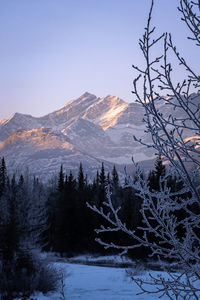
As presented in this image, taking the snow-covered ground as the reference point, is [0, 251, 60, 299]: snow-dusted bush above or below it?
above

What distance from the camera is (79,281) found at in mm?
16375

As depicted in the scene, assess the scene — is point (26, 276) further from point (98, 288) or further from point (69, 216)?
point (69, 216)

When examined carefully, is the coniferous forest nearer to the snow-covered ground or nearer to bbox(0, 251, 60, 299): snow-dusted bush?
bbox(0, 251, 60, 299): snow-dusted bush

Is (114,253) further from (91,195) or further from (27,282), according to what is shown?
(27,282)

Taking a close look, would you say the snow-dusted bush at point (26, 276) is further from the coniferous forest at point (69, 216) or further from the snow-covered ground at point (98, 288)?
the coniferous forest at point (69, 216)

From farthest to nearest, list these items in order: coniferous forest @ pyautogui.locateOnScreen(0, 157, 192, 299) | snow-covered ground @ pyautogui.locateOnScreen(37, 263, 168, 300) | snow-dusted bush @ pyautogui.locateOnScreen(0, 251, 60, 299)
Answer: coniferous forest @ pyautogui.locateOnScreen(0, 157, 192, 299) < snow-dusted bush @ pyautogui.locateOnScreen(0, 251, 60, 299) < snow-covered ground @ pyautogui.locateOnScreen(37, 263, 168, 300)

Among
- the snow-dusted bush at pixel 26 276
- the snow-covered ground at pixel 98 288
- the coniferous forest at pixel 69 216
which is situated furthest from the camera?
the coniferous forest at pixel 69 216

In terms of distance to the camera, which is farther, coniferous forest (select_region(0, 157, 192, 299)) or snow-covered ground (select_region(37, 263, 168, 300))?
coniferous forest (select_region(0, 157, 192, 299))

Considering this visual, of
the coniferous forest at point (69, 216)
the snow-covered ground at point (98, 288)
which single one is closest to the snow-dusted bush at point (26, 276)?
the snow-covered ground at point (98, 288)

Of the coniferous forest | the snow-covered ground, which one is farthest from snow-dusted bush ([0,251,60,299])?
the coniferous forest

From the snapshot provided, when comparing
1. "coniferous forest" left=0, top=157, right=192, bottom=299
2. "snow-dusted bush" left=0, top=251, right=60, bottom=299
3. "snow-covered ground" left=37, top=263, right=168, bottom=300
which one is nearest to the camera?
"snow-covered ground" left=37, top=263, right=168, bottom=300

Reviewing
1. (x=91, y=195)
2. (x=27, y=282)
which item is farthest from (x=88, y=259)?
(x=27, y=282)

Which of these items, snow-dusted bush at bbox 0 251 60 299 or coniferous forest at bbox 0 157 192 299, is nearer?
snow-dusted bush at bbox 0 251 60 299

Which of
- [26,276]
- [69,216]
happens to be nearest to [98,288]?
[26,276]
